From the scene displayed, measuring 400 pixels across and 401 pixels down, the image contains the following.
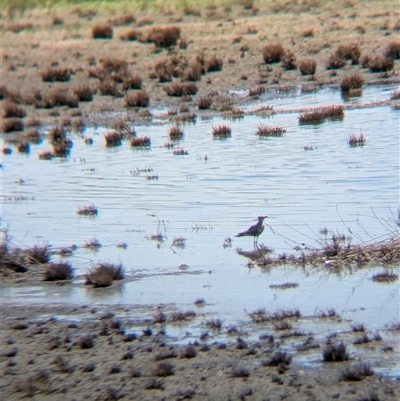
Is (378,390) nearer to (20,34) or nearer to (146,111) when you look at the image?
(146,111)

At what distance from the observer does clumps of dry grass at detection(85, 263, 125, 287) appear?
12.3 metres

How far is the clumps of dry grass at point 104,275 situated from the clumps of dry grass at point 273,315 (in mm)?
2568

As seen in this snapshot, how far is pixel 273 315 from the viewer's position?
10.2 metres

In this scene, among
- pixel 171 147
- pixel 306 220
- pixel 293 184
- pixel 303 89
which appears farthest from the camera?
pixel 303 89

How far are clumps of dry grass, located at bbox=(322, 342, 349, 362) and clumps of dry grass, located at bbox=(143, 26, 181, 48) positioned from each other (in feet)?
92.4

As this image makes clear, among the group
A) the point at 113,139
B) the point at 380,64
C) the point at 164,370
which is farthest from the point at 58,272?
the point at 380,64

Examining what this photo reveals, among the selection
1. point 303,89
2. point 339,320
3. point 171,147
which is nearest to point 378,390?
point 339,320

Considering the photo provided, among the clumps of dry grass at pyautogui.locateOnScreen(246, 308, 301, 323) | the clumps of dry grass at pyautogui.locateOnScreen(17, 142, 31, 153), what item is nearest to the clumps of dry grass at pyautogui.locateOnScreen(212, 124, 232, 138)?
the clumps of dry grass at pyautogui.locateOnScreen(17, 142, 31, 153)

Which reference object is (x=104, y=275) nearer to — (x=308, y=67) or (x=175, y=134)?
(x=175, y=134)

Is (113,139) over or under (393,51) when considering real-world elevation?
under

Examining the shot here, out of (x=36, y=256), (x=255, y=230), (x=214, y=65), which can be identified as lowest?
(x=36, y=256)

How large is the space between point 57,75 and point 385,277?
79.3 ft

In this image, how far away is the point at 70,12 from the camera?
54.1m

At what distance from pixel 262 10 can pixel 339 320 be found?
3184cm
